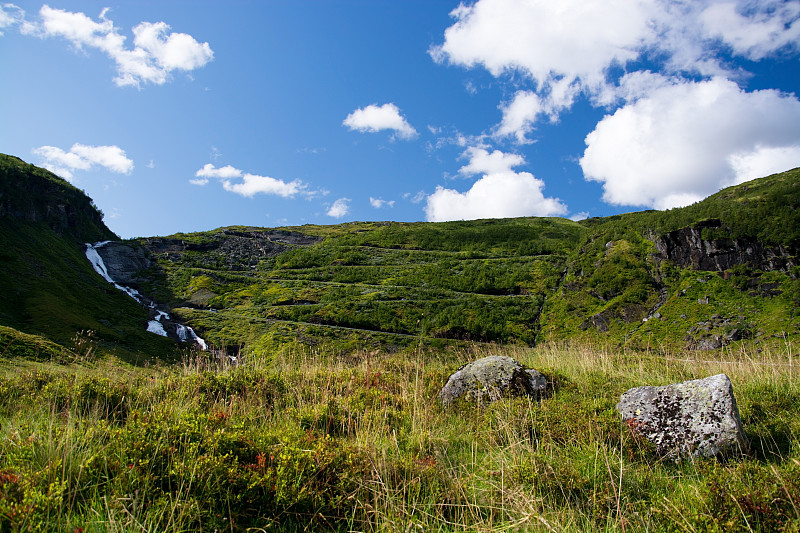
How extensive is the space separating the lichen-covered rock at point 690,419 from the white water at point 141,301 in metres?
44.1

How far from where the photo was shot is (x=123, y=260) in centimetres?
8031

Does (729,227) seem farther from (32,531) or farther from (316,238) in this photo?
(316,238)

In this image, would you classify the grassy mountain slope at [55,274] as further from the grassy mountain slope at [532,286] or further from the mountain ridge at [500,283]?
the grassy mountain slope at [532,286]

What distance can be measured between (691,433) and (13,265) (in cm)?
6786

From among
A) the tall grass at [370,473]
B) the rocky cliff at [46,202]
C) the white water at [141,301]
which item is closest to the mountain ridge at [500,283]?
the rocky cliff at [46,202]

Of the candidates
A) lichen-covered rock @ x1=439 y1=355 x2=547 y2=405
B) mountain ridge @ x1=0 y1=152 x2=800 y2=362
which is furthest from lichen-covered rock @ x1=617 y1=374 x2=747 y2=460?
mountain ridge @ x1=0 y1=152 x2=800 y2=362

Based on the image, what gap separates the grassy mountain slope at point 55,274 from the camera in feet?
130

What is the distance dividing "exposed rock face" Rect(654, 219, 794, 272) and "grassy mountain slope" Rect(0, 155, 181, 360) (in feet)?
210

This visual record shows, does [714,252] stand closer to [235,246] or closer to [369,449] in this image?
[369,449]

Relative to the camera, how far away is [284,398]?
7.33 m

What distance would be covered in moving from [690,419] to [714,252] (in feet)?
187

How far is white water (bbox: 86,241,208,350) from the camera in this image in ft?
179

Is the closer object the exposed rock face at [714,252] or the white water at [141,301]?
the exposed rock face at [714,252]

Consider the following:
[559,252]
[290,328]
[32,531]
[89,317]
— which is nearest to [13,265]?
[89,317]
